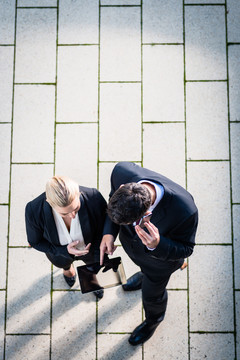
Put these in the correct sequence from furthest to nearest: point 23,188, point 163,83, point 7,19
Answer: point 7,19
point 163,83
point 23,188

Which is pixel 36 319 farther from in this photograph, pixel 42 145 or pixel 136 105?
pixel 136 105

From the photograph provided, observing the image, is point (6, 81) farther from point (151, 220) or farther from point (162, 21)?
point (151, 220)

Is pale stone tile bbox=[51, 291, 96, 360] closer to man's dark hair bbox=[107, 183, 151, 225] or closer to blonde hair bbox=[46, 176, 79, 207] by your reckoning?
blonde hair bbox=[46, 176, 79, 207]

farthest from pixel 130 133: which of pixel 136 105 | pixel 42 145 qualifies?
pixel 42 145

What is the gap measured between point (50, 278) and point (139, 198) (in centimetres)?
204

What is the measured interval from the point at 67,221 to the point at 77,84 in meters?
1.91

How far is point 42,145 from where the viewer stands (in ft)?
13.6

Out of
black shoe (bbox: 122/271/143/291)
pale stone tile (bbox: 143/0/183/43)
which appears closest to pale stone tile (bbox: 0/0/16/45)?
pale stone tile (bbox: 143/0/183/43)

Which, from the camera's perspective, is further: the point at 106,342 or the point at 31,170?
the point at 31,170

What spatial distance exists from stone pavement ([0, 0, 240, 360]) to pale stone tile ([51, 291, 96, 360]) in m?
0.01

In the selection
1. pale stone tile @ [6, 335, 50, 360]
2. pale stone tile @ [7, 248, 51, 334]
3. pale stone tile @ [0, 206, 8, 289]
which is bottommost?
pale stone tile @ [6, 335, 50, 360]

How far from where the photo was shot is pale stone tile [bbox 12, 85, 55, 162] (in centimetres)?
413

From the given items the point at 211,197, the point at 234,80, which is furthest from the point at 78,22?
the point at 211,197

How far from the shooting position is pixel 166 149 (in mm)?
4121
